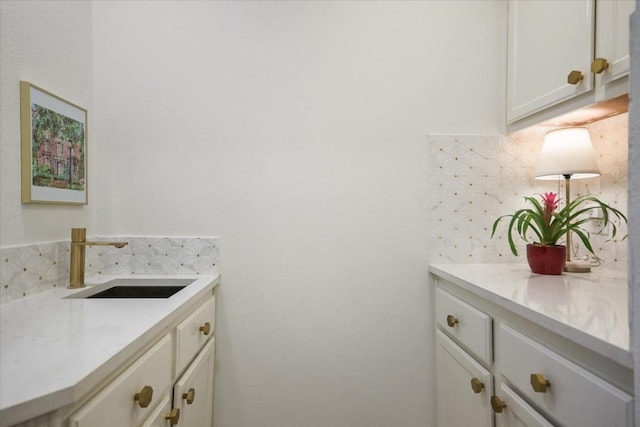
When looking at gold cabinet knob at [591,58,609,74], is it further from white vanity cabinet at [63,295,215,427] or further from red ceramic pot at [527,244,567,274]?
white vanity cabinet at [63,295,215,427]

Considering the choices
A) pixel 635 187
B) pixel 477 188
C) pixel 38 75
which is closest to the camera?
pixel 635 187

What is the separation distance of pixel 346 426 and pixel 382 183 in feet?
3.73

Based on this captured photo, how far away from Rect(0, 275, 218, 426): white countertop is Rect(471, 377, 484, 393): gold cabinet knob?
3.21 ft

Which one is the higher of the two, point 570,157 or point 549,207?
point 570,157

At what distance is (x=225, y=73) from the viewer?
4.92ft

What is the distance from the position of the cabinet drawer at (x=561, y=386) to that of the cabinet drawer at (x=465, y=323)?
0.07m

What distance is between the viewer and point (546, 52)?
1.27 metres

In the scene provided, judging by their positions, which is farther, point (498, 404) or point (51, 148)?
point (51, 148)

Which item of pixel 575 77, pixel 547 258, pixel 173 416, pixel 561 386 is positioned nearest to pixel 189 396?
pixel 173 416

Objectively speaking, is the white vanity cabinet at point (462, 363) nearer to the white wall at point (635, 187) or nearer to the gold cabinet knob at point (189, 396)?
the white wall at point (635, 187)

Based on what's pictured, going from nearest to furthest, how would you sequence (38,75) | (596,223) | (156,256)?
(38,75), (596,223), (156,256)

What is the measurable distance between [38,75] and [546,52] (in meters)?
1.88

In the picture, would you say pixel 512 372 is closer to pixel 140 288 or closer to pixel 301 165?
Result: pixel 301 165

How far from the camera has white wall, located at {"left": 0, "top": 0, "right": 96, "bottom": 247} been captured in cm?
102
